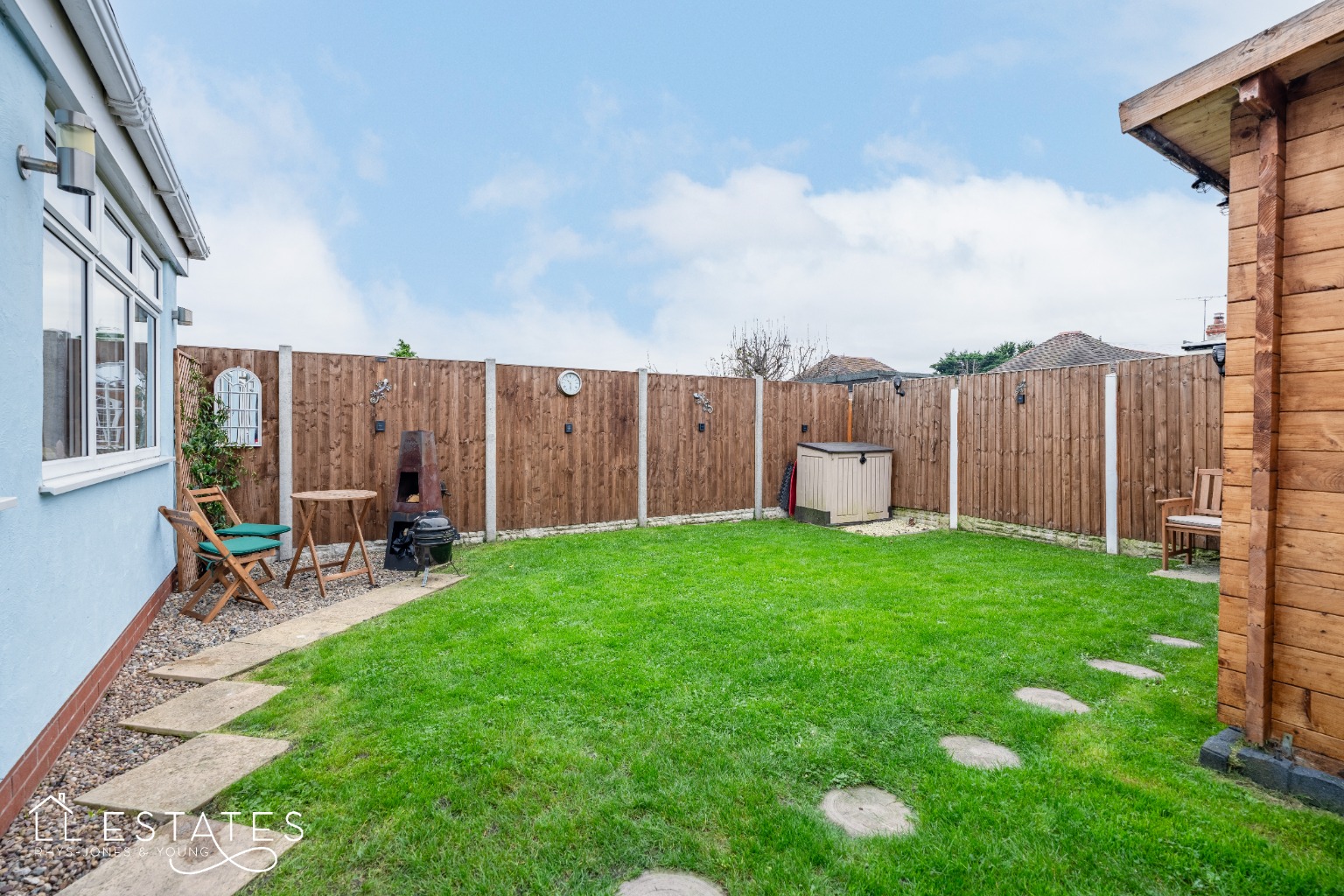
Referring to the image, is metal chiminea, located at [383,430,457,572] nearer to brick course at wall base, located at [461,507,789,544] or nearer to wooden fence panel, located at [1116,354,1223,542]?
brick course at wall base, located at [461,507,789,544]

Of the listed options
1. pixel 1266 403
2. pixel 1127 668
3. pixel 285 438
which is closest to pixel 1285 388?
pixel 1266 403

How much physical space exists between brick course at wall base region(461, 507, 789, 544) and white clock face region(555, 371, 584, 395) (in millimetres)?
1791

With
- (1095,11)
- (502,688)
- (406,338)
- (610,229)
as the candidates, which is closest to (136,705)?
(502,688)

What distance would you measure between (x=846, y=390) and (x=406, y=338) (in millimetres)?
15497

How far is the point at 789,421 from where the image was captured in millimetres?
9438

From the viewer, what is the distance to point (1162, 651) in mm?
3447

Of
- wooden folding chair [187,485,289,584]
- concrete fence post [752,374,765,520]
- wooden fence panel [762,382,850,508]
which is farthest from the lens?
wooden fence panel [762,382,850,508]

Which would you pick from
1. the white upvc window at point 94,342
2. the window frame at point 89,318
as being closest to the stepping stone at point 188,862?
the white upvc window at point 94,342

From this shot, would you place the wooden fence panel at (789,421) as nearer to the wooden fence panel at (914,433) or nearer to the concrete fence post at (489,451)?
the wooden fence panel at (914,433)

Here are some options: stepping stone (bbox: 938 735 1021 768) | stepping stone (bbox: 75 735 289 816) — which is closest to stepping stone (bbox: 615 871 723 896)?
stepping stone (bbox: 938 735 1021 768)

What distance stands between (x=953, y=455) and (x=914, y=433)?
0.74 meters

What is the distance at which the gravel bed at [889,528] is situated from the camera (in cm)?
798

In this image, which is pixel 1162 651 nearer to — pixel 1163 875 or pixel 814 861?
pixel 1163 875

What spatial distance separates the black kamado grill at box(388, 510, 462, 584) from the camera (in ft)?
17.7
